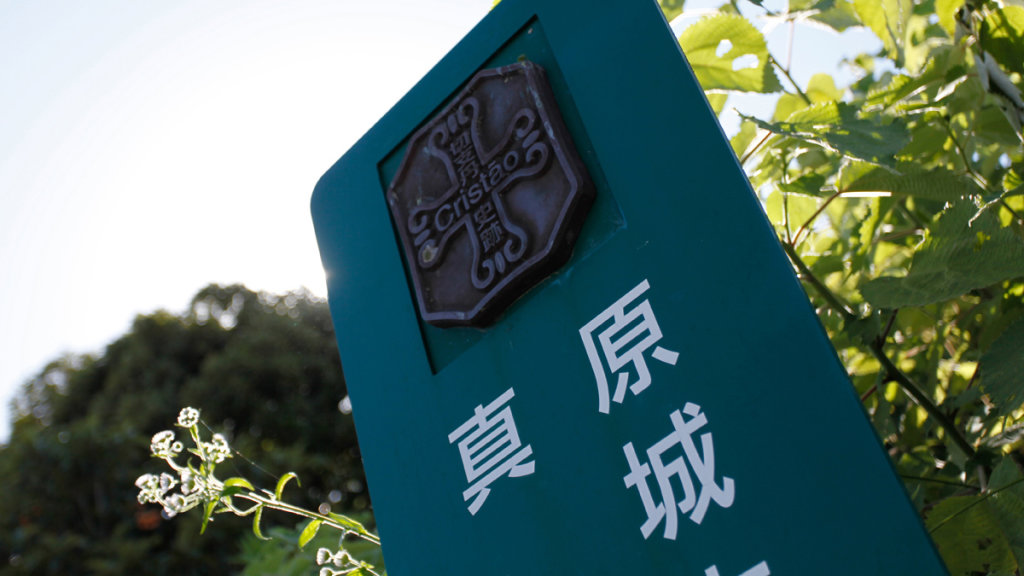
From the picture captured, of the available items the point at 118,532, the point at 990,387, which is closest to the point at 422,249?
the point at 990,387

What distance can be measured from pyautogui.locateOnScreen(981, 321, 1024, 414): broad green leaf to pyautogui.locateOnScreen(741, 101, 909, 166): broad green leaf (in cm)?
22

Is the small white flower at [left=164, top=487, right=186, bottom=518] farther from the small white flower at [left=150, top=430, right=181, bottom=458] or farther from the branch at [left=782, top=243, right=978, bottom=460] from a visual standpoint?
the branch at [left=782, top=243, right=978, bottom=460]

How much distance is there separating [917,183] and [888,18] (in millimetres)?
382

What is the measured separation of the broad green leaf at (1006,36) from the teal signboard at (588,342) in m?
0.47

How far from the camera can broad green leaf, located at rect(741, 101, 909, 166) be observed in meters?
0.85

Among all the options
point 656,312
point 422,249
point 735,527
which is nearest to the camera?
point 735,527

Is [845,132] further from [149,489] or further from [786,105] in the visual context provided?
[149,489]

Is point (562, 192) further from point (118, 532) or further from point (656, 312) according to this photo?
point (118, 532)

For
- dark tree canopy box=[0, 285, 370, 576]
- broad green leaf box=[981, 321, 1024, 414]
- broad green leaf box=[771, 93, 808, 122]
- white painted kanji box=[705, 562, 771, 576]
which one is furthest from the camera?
dark tree canopy box=[0, 285, 370, 576]

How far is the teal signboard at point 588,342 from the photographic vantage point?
65cm

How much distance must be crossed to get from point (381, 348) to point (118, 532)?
5911mm

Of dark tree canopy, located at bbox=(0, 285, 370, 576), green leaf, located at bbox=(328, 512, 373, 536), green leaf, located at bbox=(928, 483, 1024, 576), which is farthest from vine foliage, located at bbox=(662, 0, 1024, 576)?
dark tree canopy, located at bbox=(0, 285, 370, 576)

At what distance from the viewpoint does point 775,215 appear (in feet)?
3.69

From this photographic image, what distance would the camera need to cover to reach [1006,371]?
0.78 meters
